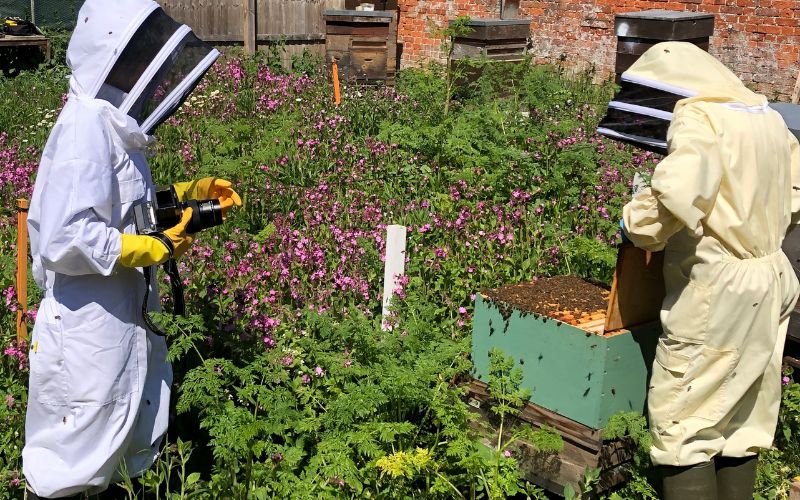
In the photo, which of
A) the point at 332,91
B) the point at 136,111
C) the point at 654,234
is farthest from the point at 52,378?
the point at 332,91

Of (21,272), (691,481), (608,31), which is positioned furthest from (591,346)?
(608,31)

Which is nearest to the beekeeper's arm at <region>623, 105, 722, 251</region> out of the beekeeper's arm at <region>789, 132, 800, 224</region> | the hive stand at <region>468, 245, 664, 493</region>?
the hive stand at <region>468, 245, 664, 493</region>

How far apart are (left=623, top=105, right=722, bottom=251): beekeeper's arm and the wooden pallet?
0.86 metres

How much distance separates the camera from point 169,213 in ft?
11.9

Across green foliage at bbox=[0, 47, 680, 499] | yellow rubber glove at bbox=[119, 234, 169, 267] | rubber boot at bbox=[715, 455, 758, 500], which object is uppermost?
yellow rubber glove at bbox=[119, 234, 169, 267]

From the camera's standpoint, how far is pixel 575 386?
148 inches

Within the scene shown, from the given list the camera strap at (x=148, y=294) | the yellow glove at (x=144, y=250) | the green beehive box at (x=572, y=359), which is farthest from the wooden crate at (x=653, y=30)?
the yellow glove at (x=144, y=250)

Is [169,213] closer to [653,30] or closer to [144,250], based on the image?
[144,250]

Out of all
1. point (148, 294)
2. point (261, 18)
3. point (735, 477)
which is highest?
point (261, 18)

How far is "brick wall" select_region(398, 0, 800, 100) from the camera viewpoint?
1169 centimetres

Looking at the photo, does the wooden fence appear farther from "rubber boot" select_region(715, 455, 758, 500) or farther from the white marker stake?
"rubber boot" select_region(715, 455, 758, 500)

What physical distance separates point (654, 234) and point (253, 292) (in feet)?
8.19

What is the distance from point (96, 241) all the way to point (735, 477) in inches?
115

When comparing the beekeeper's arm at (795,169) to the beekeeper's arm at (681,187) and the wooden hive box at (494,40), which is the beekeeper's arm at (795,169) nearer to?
the beekeeper's arm at (681,187)
